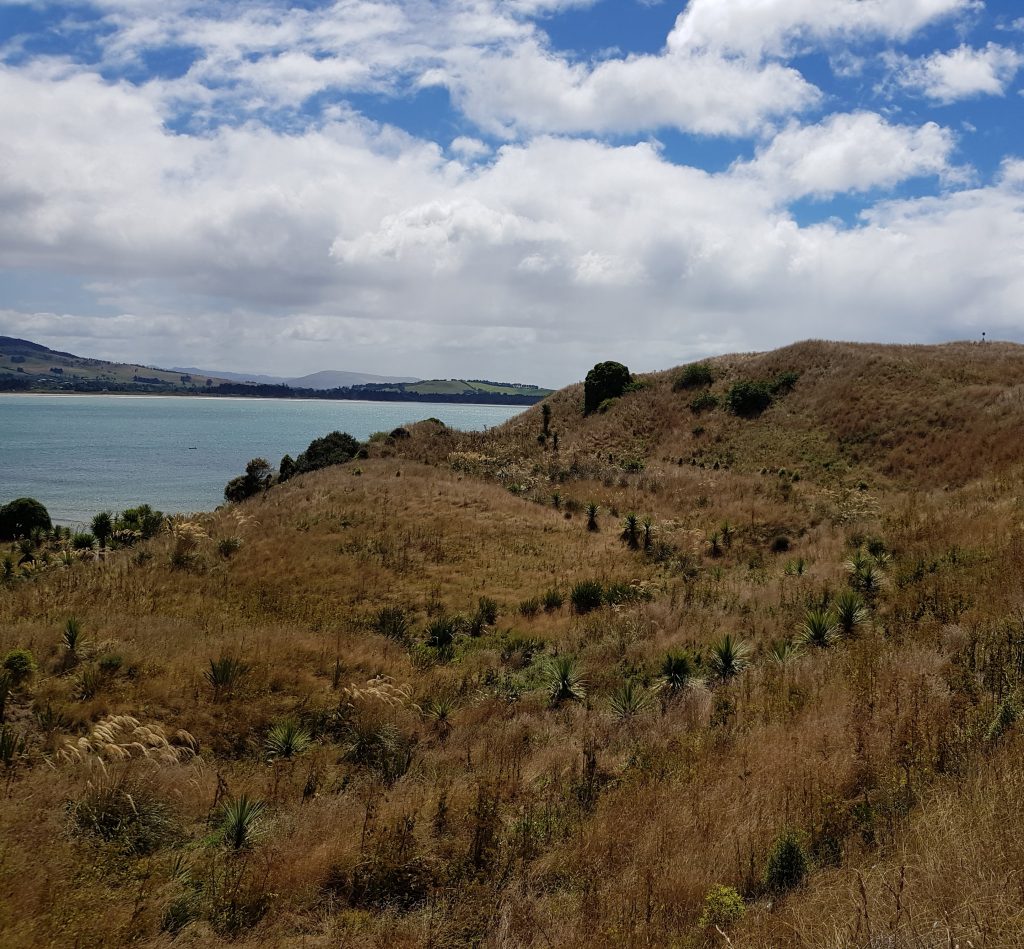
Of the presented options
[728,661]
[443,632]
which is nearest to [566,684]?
[728,661]

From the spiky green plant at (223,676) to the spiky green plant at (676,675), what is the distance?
6899 mm

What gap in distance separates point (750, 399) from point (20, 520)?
50044 millimetres

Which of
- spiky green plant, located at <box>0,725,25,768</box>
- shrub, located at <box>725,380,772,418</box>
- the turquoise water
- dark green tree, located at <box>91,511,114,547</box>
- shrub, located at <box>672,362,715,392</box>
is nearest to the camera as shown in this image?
spiky green plant, located at <box>0,725,25,768</box>

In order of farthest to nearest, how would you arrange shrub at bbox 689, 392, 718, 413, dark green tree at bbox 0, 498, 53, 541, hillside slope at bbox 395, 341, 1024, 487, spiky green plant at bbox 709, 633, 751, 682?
shrub at bbox 689, 392, 718, 413, dark green tree at bbox 0, 498, 53, 541, hillside slope at bbox 395, 341, 1024, 487, spiky green plant at bbox 709, 633, 751, 682

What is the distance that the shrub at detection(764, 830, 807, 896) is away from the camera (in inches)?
171

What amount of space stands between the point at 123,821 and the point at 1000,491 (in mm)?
22496

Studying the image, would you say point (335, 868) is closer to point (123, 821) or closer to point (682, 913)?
point (123, 821)

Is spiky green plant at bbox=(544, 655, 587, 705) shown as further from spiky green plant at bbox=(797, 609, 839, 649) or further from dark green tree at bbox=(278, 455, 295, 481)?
dark green tree at bbox=(278, 455, 295, 481)

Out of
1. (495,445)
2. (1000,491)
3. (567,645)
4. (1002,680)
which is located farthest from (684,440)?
(1002,680)

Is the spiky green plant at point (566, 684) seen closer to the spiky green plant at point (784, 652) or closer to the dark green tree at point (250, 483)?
the spiky green plant at point (784, 652)

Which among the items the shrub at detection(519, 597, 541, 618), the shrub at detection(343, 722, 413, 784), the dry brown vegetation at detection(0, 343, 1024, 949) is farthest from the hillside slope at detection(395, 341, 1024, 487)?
the shrub at detection(343, 722, 413, 784)

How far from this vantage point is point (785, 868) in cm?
441

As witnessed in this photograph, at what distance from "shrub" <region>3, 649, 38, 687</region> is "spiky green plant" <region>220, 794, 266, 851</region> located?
5147 mm

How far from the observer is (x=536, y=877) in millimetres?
5086
